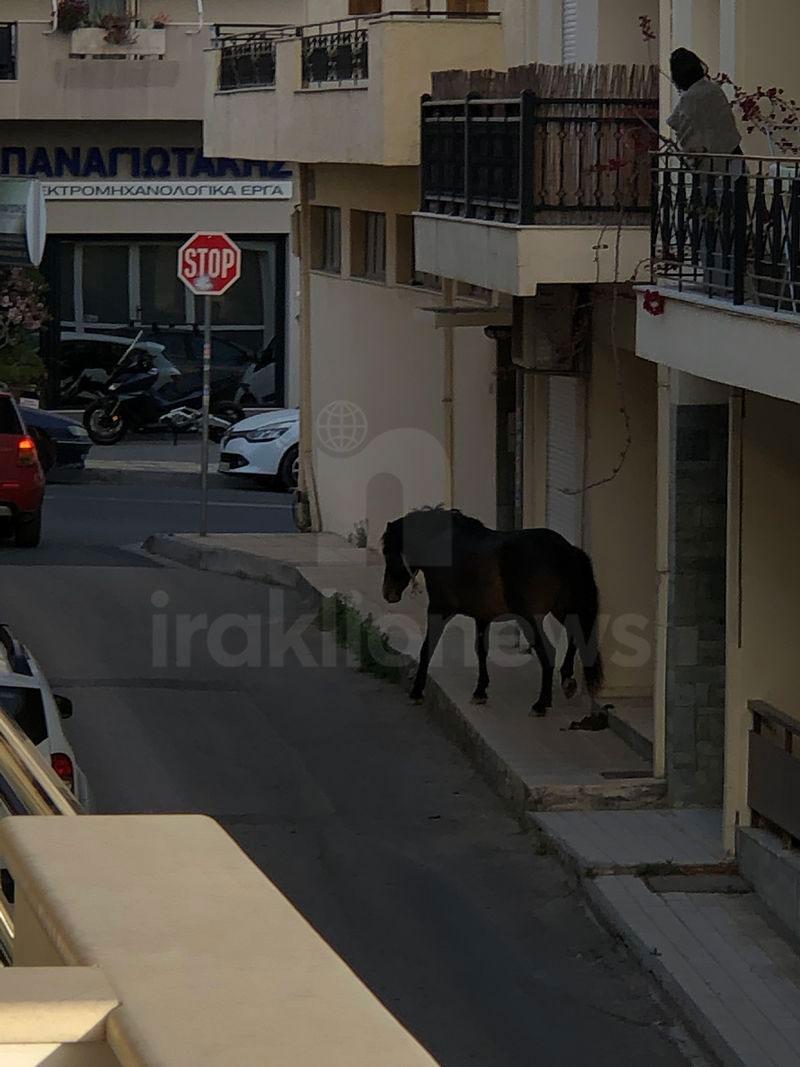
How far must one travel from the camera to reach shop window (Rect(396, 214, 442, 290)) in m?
19.0

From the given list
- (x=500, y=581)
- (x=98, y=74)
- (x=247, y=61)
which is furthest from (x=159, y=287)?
(x=500, y=581)

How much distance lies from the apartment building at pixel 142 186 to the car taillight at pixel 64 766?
2584 centimetres

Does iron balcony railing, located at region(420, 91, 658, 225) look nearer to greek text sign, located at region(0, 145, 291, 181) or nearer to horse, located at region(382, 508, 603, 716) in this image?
horse, located at region(382, 508, 603, 716)

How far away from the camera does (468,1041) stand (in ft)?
28.4

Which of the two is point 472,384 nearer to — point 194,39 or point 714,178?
point 714,178

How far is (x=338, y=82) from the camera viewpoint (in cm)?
1781

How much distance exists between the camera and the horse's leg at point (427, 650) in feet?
45.9

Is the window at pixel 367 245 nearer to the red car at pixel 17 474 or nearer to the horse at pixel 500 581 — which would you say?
the red car at pixel 17 474

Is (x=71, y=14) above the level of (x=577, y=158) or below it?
above

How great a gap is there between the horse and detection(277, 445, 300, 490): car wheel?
14.8m

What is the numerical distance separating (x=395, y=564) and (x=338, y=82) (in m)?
5.46

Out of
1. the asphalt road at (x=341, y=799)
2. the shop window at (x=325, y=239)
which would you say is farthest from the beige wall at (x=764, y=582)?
the shop window at (x=325, y=239)

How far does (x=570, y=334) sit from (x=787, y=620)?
3.90 metres
